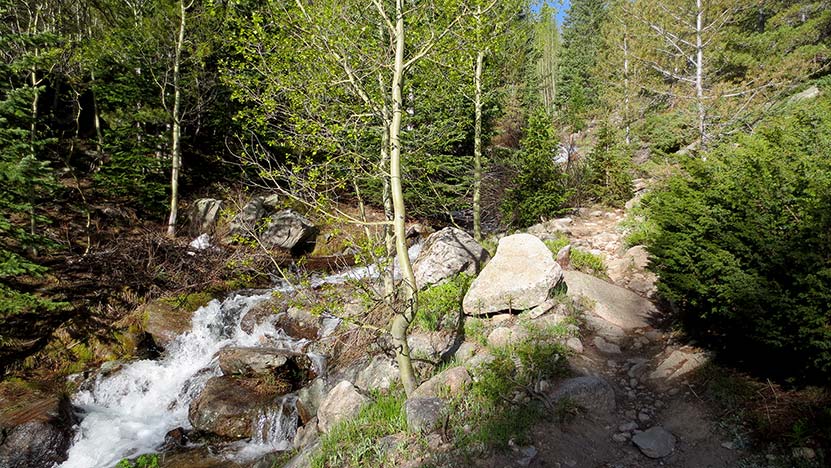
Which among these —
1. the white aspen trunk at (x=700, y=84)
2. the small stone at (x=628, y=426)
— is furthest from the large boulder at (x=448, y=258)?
the white aspen trunk at (x=700, y=84)

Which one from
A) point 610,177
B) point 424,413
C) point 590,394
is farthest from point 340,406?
point 610,177

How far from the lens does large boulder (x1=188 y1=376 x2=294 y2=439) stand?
6.95 metres

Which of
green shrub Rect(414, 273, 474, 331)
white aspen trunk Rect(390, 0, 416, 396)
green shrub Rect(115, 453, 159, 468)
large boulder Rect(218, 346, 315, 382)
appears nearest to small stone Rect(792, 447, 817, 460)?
white aspen trunk Rect(390, 0, 416, 396)

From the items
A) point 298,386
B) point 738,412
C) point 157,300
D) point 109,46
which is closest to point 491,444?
point 738,412

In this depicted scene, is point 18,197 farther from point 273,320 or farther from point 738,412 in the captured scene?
point 738,412

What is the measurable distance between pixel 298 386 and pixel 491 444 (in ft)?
16.0

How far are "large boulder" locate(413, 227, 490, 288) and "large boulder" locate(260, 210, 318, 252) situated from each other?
6.27 meters

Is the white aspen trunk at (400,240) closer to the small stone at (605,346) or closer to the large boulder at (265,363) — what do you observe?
the small stone at (605,346)

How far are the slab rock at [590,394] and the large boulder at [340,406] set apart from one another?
101 inches

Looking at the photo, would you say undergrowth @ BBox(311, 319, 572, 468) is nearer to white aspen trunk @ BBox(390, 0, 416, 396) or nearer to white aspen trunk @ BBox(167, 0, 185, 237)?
white aspen trunk @ BBox(390, 0, 416, 396)

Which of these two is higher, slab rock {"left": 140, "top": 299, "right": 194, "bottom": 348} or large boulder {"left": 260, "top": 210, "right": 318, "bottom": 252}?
large boulder {"left": 260, "top": 210, "right": 318, "bottom": 252}

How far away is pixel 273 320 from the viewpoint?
9844 mm

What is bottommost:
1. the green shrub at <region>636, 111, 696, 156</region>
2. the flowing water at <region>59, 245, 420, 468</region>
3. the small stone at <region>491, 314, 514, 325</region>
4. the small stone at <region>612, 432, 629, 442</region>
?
the flowing water at <region>59, 245, 420, 468</region>

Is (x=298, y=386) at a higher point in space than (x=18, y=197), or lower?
lower
